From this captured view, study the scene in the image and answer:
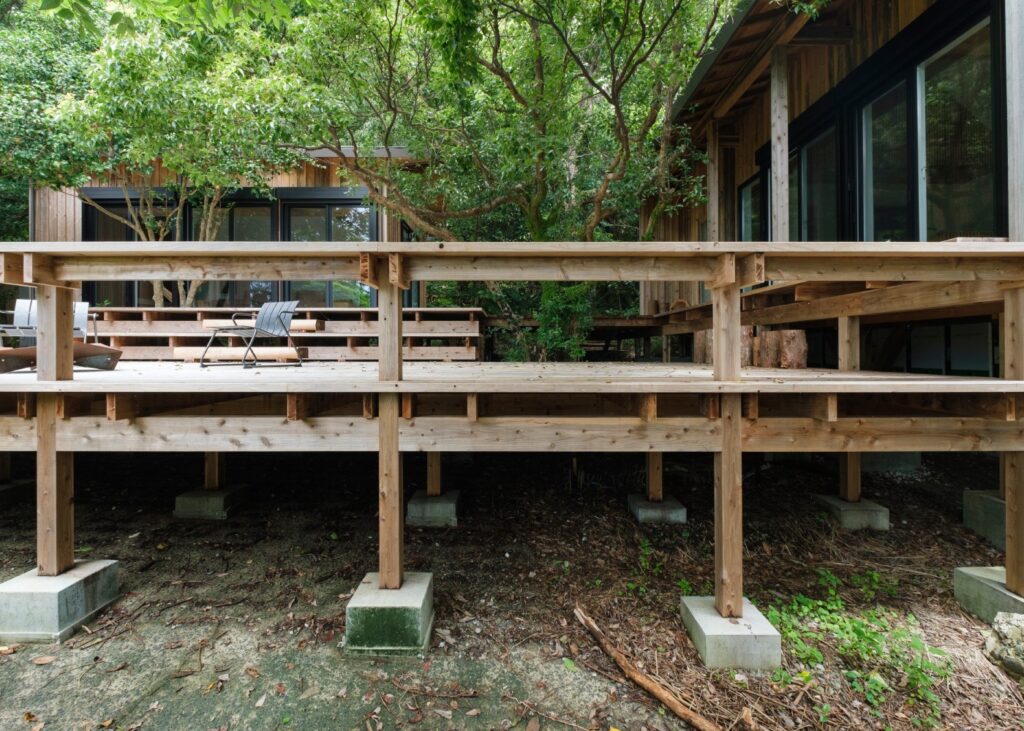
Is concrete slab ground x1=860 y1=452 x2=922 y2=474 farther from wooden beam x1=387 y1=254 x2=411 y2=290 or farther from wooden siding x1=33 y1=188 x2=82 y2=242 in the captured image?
wooden siding x1=33 y1=188 x2=82 y2=242

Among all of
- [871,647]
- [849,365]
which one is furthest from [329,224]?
[871,647]

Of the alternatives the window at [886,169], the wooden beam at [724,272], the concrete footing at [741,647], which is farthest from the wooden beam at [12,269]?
the window at [886,169]

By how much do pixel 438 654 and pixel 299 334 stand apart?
502 centimetres

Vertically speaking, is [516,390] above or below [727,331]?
below

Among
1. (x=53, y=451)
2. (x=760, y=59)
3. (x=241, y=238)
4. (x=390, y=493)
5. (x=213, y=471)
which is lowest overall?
(x=213, y=471)

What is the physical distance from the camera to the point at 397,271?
2.59 meters

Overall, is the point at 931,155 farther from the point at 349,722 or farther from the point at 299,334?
the point at 299,334

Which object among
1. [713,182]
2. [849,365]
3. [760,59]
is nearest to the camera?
[849,365]

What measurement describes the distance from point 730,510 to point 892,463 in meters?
3.74

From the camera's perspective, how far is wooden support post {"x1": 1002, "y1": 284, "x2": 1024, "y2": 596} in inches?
105

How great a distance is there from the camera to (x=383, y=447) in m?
2.79

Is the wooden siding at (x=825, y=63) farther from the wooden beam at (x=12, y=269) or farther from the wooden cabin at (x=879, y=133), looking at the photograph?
the wooden beam at (x=12, y=269)

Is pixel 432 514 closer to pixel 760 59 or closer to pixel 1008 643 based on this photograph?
pixel 1008 643

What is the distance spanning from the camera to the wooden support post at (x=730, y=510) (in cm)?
276
